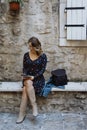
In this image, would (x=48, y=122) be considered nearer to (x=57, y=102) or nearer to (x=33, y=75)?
(x=57, y=102)

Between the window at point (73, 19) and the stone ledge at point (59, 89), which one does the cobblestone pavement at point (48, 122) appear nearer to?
the stone ledge at point (59, 89)

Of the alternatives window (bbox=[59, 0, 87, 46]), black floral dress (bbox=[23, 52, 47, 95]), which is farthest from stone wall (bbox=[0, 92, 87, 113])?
window (bbox=[59, 0, 87, 46])

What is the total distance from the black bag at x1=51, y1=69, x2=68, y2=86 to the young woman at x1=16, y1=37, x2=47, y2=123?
20cm

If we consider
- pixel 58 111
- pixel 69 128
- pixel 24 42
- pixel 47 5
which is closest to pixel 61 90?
pixel 58 111

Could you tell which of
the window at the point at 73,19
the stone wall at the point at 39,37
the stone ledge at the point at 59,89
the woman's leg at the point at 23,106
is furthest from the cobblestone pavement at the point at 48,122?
the window at the point at 73,19

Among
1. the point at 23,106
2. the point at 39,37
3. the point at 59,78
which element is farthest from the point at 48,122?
the point at 39,37

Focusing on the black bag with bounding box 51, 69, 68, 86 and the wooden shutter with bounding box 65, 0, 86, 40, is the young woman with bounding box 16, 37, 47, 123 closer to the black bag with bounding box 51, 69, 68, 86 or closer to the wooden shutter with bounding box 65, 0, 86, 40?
the black bag with bounding box 51, 69, 68, 86

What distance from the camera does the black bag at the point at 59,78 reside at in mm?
4027

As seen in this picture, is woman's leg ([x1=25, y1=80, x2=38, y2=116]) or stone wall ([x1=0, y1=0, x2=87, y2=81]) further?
stone wall ([x1=0, y1=0, x2=87, y2=81])

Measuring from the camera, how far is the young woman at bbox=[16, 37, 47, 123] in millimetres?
3736

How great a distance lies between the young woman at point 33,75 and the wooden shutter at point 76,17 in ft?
1.99

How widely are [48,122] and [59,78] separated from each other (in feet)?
2.14

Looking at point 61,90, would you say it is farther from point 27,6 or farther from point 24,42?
point 27,6

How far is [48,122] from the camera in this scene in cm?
374
